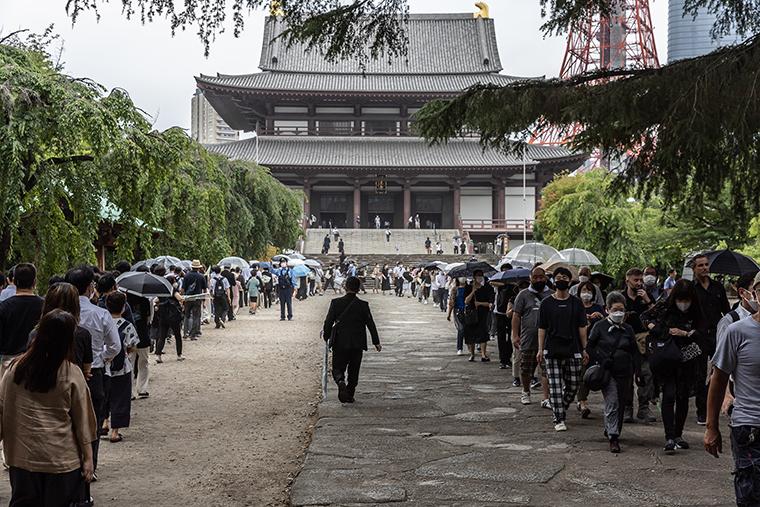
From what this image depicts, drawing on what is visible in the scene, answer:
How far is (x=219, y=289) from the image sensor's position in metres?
21.2

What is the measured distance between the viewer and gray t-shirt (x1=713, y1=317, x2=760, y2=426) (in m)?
4.65

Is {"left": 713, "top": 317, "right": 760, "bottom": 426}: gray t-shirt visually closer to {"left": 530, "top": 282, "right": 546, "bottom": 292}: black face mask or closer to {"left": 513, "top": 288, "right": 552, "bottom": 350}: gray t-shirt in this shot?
{"left": 513, "top": 288, "right": 552, "bottom": 350}: gray t-shirt

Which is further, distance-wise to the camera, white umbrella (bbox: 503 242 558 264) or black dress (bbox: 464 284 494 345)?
white umbrella (bbox: 503 242 558 264)

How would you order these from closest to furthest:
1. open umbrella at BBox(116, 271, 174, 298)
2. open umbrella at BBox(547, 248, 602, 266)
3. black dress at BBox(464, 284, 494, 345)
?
1. open umbrella at BBox(116, 271, 174, 298)
2. black dress at BBox(464, 284, 494, 345)
3. open umbrella at BBox(547, 248, 602, 266)

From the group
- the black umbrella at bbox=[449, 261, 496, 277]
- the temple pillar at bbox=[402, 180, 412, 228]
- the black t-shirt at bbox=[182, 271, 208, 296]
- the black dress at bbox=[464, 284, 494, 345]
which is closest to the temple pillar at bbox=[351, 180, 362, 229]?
the temple pillar at bbox=[402, 180, 412, 228]

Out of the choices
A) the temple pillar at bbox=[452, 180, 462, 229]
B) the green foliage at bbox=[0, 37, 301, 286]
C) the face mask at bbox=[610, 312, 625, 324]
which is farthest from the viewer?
the temple pillar at bbox=[452, 180, 462, 229]

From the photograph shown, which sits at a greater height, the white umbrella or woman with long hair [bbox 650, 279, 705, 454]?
the white umbrella

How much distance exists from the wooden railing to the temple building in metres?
0.06

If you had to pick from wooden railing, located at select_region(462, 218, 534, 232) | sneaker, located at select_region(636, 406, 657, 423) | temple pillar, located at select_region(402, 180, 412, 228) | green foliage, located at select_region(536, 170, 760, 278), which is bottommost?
sneaker, located at select_region(636, 406, 657, 423)

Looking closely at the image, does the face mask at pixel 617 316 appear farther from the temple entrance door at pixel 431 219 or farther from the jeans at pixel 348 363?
the temple entrance door at pixel 431 219

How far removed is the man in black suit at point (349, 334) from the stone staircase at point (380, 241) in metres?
40.7

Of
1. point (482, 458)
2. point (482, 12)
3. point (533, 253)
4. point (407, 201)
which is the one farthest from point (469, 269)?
point (482, 12)

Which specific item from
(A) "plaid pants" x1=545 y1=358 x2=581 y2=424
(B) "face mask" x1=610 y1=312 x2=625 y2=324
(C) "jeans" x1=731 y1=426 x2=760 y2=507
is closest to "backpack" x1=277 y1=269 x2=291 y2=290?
(A) "plaid pants" x1=545 y1=358 x2=581 y2=424

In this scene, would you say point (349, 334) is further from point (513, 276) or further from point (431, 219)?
point (431, 219)
